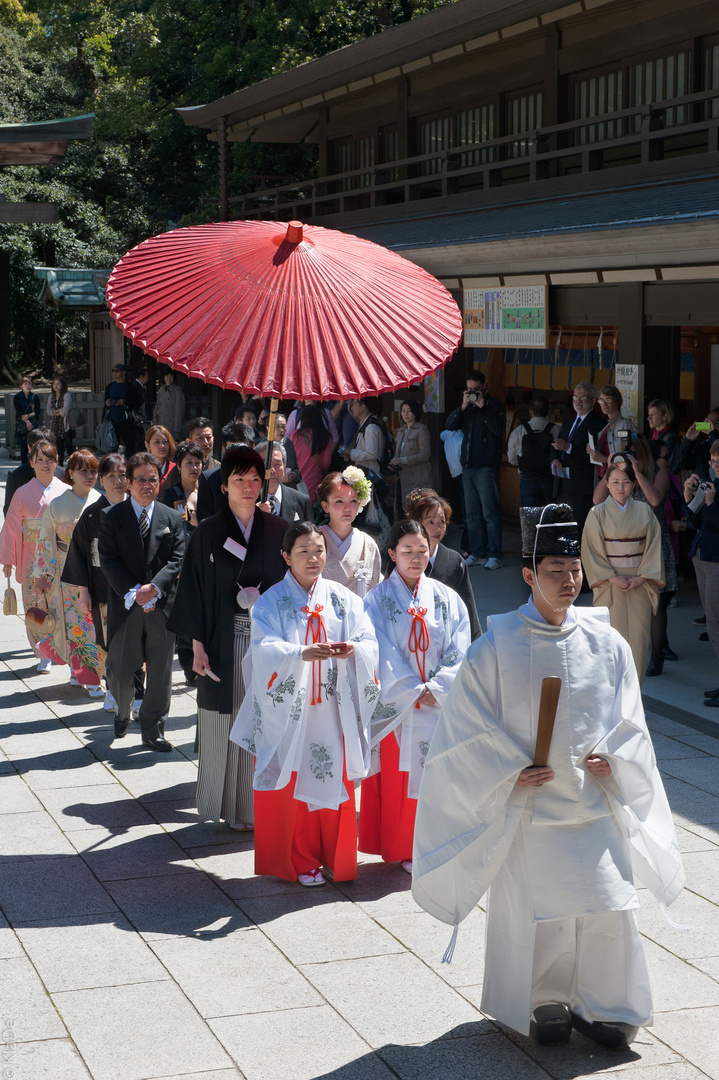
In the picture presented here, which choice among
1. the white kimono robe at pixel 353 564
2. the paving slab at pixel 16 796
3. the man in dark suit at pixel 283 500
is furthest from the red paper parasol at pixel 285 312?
the paving slab at pixel 16 796

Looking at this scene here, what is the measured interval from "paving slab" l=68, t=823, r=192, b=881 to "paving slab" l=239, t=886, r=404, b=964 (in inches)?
20.2

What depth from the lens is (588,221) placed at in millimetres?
9883

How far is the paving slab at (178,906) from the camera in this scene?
171 inches

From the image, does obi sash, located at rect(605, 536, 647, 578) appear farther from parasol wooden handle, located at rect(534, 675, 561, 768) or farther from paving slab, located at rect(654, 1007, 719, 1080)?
parasol wooden handle, located at rect(534, 675, 561, 768)

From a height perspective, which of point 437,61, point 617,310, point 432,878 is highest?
point 437,61

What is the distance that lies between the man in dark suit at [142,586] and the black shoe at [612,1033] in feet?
11.5

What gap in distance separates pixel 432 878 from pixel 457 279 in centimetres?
930

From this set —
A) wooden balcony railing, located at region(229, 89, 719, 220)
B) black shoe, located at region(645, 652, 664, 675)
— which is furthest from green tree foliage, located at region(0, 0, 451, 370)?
black shoe, located at region(645, 652, 664, 675)

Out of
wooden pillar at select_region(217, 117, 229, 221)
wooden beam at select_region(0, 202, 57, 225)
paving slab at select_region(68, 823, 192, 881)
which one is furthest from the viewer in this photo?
wooden pillar at select_region(217, 117, 229, 221)

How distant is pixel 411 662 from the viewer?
496 cm

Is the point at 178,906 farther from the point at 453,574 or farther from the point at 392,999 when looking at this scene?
the point at 453,574

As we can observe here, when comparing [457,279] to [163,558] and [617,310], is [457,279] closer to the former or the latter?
[617,310]

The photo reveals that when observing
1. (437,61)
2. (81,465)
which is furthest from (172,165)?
(81,465)

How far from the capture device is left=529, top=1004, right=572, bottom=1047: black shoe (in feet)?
11.4
